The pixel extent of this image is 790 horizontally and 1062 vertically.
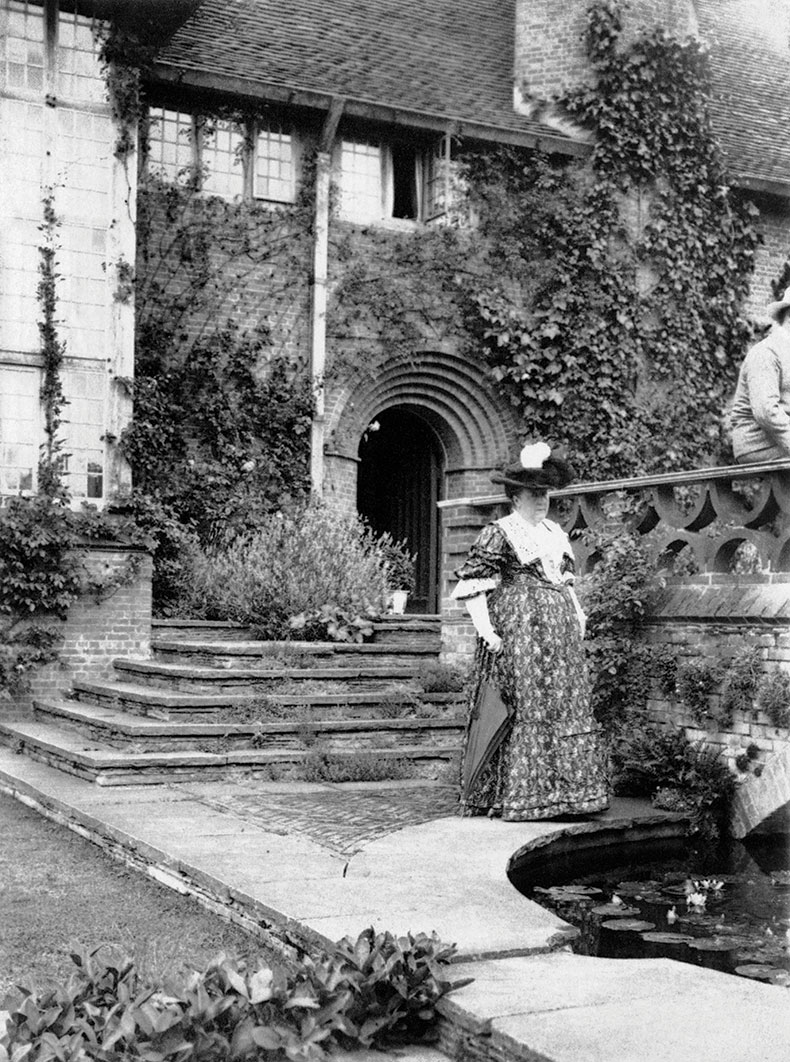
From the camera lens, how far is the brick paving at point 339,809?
6.11 m

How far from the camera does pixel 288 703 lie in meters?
9.26

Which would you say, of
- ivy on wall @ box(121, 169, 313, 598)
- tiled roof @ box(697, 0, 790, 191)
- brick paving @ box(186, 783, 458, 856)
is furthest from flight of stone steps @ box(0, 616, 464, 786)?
tiled roof @ box(697, 0, 790, 191)

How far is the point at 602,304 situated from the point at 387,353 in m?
2.63

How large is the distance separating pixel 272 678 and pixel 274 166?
280 inches

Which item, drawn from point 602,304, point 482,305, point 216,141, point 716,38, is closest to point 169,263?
point 216,141

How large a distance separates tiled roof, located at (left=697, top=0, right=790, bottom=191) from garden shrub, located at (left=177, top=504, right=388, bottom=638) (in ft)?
24.6

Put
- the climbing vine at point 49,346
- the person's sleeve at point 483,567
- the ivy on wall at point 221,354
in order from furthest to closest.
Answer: the ivy on wall at point 221,354, the climbing vine at point 49,346, the person's sleeve at point 483,567

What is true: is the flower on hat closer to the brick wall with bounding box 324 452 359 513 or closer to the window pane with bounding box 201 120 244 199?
the brick wall with bounding box 324 452 359 513

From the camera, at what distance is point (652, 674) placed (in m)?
8.20

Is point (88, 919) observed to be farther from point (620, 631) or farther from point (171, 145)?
point (171, 145)

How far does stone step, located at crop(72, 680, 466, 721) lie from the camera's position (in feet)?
29.6

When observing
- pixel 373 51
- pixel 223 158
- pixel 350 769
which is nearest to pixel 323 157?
pixel 223 158

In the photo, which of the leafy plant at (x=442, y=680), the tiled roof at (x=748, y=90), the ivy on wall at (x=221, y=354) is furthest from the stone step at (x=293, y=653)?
the tiled roof at (x=748, y=90)

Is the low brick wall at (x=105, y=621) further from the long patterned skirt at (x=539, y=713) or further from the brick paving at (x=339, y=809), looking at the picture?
the long patterned skirt at (x=539, y=713)
